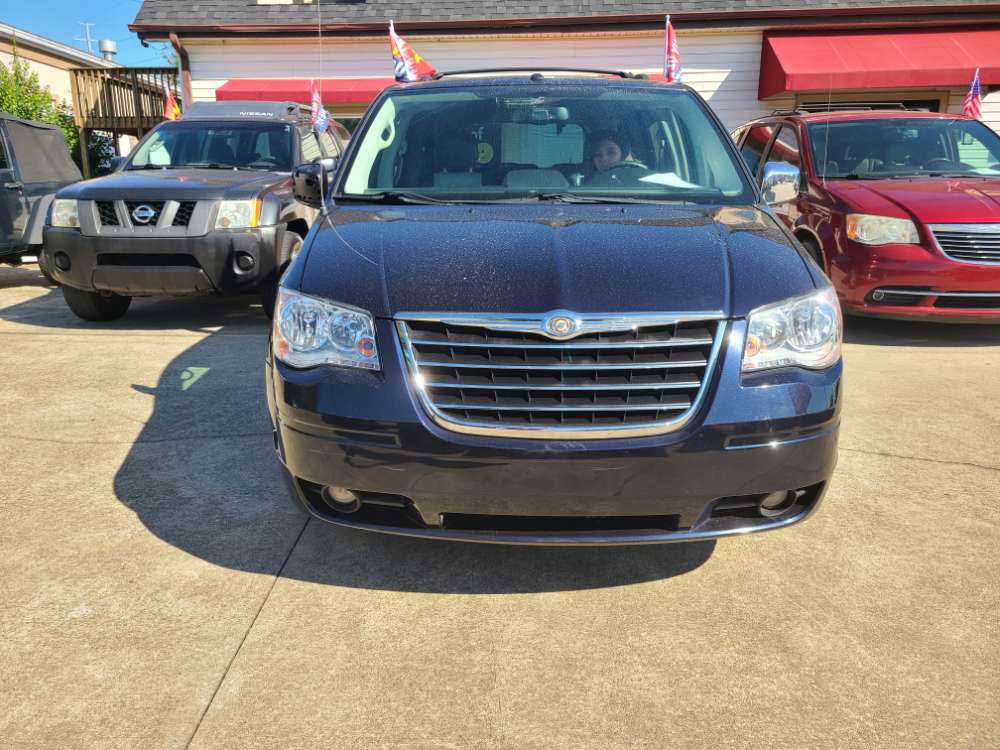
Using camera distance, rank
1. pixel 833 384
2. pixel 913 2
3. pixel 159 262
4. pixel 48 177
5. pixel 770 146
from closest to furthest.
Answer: pixel 833 384 → pixel 159 262 → pixel 770 146 → pixel 48 177 → pixel 913 2

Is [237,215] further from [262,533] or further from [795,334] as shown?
[795,334]

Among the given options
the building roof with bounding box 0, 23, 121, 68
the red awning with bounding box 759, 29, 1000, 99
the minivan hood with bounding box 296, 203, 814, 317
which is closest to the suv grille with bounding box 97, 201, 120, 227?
the minivan hood with bounding box 296, 203, 814, 317

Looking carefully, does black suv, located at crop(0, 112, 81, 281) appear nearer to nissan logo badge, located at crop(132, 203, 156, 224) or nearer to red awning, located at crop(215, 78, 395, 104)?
nissan logo badge, located at crop(132, 203, 156, 224)

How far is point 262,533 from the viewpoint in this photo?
3.22 m

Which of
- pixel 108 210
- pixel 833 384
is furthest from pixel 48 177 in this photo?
pixel 833 384

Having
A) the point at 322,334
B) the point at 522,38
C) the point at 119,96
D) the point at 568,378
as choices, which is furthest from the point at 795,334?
the point at 119,96

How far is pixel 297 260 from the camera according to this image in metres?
2.90

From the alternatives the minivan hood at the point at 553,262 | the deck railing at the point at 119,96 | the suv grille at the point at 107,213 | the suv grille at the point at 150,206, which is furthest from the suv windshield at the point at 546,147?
the deck railing at the point at 119,96

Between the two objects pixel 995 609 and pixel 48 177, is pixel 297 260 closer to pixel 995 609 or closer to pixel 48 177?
pixel 995 609

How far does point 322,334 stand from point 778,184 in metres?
2.35

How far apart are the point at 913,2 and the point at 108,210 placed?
46.2ft

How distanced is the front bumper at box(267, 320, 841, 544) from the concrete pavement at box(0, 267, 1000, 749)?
1.12 ft

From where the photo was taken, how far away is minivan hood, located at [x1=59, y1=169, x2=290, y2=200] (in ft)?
21.2

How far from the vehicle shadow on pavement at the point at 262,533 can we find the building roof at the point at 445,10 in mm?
12114
